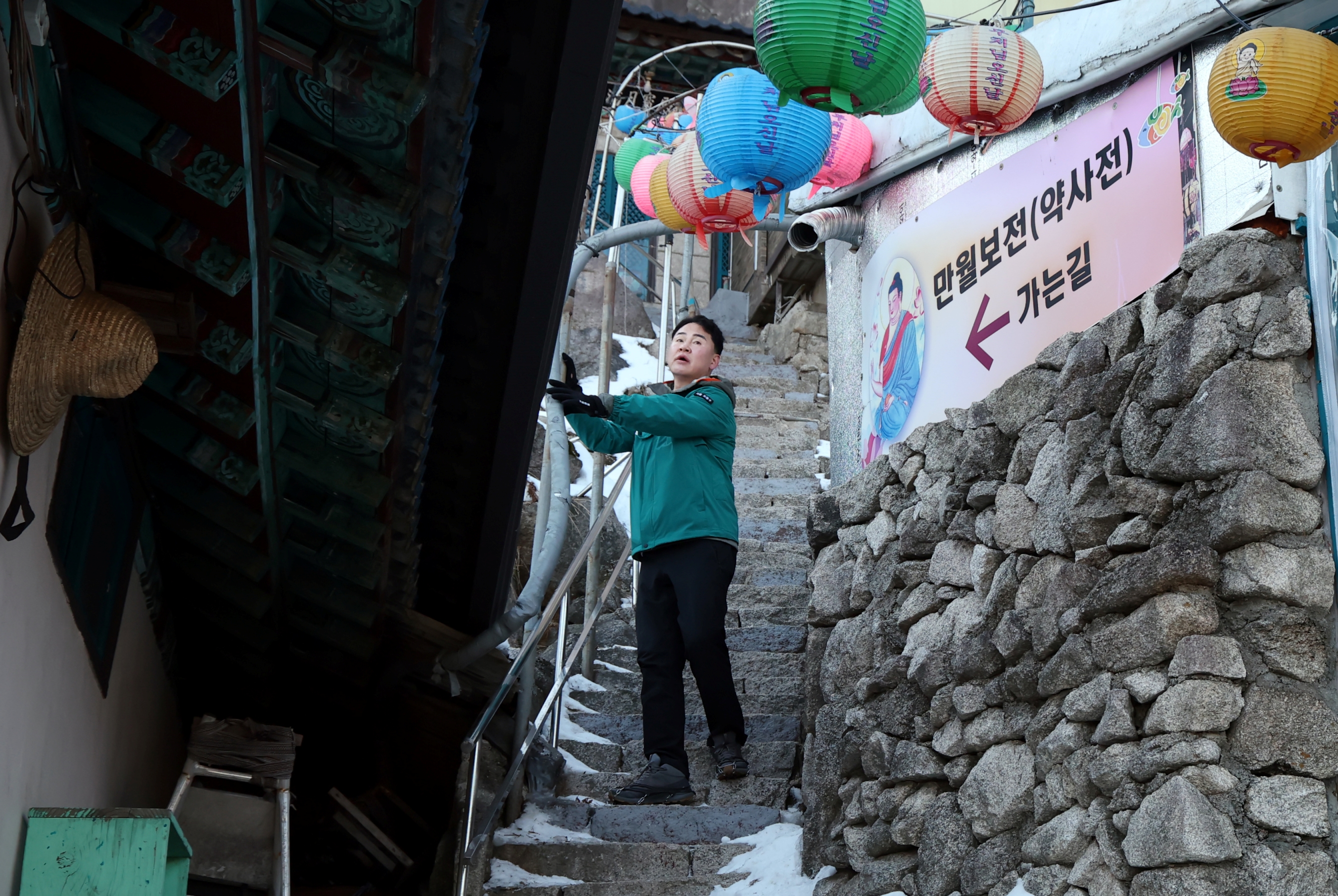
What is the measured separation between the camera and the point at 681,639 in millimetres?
5191

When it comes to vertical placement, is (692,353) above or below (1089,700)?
above

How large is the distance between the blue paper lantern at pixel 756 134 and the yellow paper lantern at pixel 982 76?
0.58 metres

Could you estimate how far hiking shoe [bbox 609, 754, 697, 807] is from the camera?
4898 mm

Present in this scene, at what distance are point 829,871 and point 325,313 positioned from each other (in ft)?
8.80

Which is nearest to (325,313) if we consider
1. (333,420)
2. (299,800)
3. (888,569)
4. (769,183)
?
(333,420)

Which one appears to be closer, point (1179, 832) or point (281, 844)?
point (1179, 832)

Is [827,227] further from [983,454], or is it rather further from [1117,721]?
[1117,721]

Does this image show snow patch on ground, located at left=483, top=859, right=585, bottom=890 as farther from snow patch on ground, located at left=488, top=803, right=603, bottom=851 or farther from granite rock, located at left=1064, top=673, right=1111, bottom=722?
granite rock, located at left=1064, top=673, right=1111, bottom=722

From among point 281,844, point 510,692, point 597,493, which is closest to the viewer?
point 281,844

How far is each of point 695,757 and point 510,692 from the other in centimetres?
90

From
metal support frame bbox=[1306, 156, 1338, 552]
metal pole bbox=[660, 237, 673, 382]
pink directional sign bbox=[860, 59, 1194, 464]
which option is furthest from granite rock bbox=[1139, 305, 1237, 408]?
metal pole bbox=[660, 237, 673, 382]

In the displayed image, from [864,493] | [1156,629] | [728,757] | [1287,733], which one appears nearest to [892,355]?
[864,493]

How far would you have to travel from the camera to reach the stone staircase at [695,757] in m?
4.54

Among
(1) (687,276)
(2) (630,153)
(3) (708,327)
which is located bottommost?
(3) (708,327)
